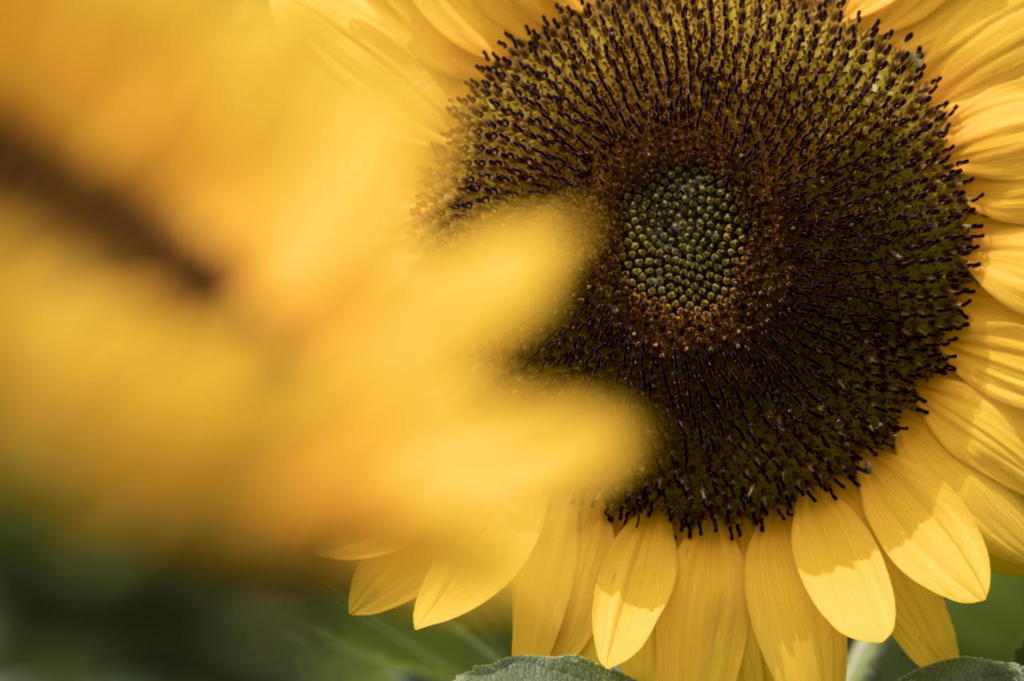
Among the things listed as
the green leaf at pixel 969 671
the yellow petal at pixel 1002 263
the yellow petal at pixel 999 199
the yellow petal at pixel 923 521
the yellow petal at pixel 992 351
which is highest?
the yellow petal at pixel 999 199

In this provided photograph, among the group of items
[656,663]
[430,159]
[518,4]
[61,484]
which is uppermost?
[518,4]

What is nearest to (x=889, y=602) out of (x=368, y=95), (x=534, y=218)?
(x=534, y=218)

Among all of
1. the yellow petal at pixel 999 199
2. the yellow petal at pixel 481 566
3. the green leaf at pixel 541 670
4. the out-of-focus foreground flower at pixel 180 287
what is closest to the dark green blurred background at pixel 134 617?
the out-of-focus foreground flower at pixel 180 287

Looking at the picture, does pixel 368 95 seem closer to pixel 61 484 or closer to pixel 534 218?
pixel 534 218

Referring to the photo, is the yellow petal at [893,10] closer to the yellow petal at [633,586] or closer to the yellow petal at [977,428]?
the yellow petal at [977,428]

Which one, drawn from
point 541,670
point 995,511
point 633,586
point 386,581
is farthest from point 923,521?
point 386,581

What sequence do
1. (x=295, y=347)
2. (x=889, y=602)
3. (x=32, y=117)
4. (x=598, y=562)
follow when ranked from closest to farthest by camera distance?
(x=32, y=117) < (x=295, y=347) < (x=889, y=602) < (x=598, y=562)
